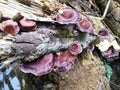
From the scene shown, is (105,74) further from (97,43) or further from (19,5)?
(19,5)

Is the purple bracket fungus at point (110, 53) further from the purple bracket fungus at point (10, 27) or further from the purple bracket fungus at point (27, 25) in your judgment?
the purple bracket fungus at point (10, 27)

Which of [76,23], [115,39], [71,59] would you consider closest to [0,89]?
[71,59]

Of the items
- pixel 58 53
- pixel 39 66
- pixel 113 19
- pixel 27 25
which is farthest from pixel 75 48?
pixel 113 19

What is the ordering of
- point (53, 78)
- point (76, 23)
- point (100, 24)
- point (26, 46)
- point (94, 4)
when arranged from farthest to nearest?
point (94, 4), point (100, 24), point (53, 78), point (76, 23), point (26, 46)

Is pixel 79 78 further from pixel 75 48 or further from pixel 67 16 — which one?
pixel 67 16

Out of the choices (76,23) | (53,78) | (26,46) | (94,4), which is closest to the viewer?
(26,46)

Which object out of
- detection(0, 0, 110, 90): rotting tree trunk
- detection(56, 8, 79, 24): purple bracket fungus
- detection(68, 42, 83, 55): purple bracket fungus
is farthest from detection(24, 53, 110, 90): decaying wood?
detection(56, 8, 79, 24): purple bracket fungus
